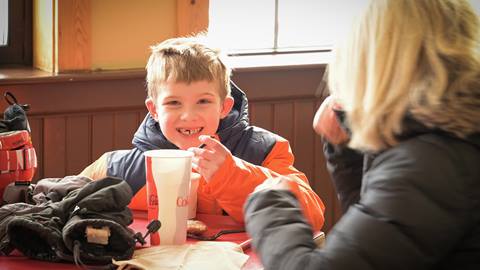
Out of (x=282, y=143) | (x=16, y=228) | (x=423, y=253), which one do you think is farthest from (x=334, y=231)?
(x=282, y=143)

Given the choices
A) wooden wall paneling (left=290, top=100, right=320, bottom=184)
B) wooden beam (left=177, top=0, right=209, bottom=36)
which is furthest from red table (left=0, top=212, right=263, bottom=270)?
wooden wall paneling (left=290, top=100, right=320, bottom=184)

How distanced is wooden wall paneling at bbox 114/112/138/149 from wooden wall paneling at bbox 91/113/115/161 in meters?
0.02


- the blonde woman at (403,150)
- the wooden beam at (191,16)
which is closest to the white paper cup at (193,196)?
the blonde woman at (403,150)

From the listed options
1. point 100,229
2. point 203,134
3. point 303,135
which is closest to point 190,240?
point 100,229

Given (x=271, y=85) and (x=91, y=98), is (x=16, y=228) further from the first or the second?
(x=271, y=85)

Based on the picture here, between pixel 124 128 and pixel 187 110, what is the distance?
1008 millimetres

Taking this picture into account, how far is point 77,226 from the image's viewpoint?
6.54 feet

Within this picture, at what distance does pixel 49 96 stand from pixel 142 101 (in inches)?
14.6

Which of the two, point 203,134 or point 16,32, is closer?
point 203,134

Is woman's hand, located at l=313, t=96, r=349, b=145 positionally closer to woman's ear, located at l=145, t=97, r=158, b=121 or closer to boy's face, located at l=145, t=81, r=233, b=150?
boy's face, located at l=145, t=81, r=233, b=150

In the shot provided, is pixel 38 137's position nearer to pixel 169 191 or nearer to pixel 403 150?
pixel 169 191

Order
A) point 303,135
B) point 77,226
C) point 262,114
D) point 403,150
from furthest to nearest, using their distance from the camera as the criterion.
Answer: point 303,135, point 262,114, point 77,226, point 403,150

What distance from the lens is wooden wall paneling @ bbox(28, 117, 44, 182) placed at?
133 inches

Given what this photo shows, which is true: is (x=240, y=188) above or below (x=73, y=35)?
below
